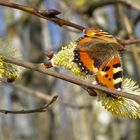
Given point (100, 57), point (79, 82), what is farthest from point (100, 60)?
point (79, 82)

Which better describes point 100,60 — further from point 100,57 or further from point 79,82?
point 79,82

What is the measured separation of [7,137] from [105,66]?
385cm

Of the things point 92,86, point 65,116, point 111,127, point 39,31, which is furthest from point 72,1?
point 65,116

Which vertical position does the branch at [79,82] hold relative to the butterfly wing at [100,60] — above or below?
below

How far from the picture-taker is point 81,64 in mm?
879

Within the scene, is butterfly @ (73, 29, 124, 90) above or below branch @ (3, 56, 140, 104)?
above

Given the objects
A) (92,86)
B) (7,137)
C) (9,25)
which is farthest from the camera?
(7,137)

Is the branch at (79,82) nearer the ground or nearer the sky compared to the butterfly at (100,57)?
nearer the ground

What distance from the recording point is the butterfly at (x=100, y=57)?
0.87 meters

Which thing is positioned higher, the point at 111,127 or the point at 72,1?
the point at 72,1

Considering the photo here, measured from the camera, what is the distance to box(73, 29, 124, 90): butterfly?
2.85 ft

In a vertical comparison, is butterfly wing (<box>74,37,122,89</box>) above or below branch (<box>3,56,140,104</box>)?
above

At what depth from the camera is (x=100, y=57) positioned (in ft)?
3.01

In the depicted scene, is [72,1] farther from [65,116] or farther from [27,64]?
[65,116]
